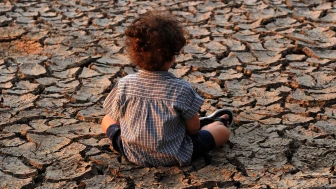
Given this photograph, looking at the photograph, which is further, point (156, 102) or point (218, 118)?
point (218, 118)

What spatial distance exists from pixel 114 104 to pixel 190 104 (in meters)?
0.37

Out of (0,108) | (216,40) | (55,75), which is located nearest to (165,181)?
(0,108)

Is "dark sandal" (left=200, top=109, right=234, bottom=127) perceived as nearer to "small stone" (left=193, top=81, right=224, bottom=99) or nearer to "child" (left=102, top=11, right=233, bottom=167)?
"child" (left=102, top=11, right=233, bottom=167)

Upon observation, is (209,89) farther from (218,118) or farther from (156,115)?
(156,115)

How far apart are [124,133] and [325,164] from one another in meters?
0.94

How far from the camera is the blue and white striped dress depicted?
119 inches

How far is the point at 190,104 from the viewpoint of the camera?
9.98ft

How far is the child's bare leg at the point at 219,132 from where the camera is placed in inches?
129

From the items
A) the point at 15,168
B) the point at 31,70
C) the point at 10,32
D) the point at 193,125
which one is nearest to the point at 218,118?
the point at 193,125

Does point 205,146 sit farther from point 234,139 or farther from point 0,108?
point 0,108

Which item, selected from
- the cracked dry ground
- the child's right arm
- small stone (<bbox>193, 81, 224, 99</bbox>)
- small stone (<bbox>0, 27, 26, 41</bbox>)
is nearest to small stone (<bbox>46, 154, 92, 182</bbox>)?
the cracked dry ground

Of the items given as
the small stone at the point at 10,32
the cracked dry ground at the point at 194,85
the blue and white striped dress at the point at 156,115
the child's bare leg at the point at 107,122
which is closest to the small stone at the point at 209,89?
the cracked dry ground at the point at 194,85

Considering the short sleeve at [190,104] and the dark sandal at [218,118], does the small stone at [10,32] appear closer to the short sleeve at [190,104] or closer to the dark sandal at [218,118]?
the dark sandal at [218,118]

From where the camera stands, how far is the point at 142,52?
9.93 feet
